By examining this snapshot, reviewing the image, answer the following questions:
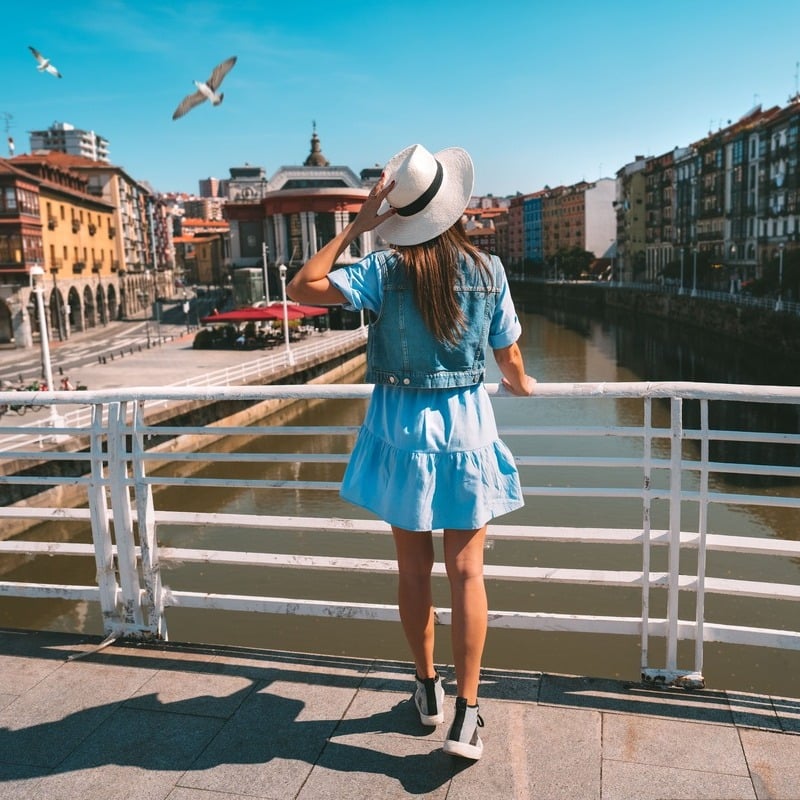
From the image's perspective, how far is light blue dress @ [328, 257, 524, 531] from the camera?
2.46 meters

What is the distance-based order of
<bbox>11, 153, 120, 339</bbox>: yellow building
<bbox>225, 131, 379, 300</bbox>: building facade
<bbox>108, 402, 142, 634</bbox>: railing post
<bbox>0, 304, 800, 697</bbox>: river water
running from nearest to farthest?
<bbox>108, 402, 142, 634</bbox>: railing post, <bbox>0, 304, 800, 697</bbox>: river water, <bbox>11, 153, 120, 339</bbox>: yellow building, <bbox>225, 131, 379, 300</bbox>: building facade

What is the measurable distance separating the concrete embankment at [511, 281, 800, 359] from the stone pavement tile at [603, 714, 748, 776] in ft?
129

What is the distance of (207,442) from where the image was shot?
73.7 ft

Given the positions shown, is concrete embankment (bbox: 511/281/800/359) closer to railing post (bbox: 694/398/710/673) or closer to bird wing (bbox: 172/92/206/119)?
bird wing (bbox: 172/92/206/119)

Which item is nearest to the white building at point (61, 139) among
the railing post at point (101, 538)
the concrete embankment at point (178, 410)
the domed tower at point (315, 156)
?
the domed tower at point (315, 156)

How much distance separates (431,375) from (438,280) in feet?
0.89

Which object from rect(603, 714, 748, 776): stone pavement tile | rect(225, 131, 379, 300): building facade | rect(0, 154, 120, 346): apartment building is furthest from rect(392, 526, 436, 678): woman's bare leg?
rect(225, 131, 379, 300): building facade

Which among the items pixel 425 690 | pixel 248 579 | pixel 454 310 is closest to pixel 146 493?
pixel 425 690

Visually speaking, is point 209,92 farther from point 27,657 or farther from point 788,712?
point 788,712

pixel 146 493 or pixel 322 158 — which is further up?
pixel 322 158

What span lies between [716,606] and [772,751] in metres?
8.26

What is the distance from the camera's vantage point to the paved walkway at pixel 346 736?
2410 millimetres

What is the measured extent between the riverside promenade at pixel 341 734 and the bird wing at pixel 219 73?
32.4 feet

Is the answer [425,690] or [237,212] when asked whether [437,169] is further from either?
[237,212]
